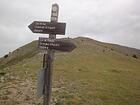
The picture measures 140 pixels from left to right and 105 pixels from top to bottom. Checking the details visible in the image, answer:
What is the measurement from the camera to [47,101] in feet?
46.6

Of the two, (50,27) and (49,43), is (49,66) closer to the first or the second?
(49,43)

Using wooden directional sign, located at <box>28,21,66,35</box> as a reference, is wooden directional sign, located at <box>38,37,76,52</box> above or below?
below

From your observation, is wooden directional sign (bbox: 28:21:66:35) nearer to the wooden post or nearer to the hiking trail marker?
the hiking trail marker

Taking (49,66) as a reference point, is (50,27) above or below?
above

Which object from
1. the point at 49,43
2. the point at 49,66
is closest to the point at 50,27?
the point at 49,43

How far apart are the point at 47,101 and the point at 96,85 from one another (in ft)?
65.2

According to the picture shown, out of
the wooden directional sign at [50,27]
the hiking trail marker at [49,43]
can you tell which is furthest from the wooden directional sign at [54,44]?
the wooden directional sign at [50,27]

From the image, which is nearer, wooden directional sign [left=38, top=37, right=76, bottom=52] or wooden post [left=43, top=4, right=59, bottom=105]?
wooden post [left=43, top=4, right=59, bottom=105]

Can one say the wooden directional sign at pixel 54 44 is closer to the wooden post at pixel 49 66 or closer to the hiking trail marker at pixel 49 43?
the hiking trail marker at pixel 49 43

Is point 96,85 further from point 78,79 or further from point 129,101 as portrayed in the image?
point 129,101

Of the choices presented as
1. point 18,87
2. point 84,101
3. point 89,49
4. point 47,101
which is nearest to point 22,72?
point 18,87

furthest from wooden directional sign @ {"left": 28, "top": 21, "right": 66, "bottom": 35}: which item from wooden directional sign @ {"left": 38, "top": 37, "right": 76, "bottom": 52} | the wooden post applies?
wooden directional sign @ {"left": 38, "top": 37, "right": 76, "bottom": 52}

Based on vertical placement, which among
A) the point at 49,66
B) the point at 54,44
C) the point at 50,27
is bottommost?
the point at 49,66

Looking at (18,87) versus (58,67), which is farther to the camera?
(58,67)
